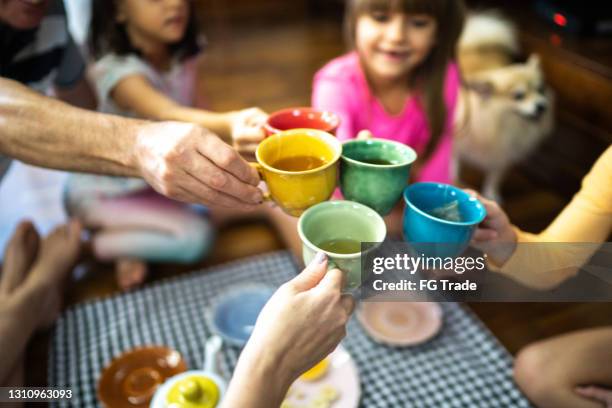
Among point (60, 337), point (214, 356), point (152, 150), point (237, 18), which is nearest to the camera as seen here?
point (152, 150)

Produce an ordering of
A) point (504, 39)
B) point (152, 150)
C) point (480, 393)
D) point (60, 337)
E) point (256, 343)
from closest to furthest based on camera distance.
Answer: point (256, 343)
point (152, 150)
point (480, 393)
point (60, 337)
point (504, 39)

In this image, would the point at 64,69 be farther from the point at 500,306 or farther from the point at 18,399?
the point at 500,306

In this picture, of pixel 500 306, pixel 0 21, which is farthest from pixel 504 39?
pixel 0 21

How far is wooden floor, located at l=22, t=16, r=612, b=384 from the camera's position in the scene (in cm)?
111

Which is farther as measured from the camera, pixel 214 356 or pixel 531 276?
pixel 214 356

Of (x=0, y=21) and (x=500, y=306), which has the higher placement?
(x=0, y=21)

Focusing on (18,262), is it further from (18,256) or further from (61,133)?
(61,133)

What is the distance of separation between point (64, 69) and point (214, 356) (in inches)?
33.0

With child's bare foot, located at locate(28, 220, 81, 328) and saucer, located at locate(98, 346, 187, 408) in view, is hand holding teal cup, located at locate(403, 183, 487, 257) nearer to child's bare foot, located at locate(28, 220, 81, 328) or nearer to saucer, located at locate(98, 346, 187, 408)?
saucer, located at locate(98, 346, 187, 408)

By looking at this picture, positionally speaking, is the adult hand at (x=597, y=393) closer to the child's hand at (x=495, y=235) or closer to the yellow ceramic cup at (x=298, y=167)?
the child's hand at (x=495, y=235)

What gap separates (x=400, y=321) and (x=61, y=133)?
0.85m

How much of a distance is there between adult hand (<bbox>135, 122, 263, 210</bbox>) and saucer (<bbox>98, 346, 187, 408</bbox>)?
0.48 m

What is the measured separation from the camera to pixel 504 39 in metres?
1.81

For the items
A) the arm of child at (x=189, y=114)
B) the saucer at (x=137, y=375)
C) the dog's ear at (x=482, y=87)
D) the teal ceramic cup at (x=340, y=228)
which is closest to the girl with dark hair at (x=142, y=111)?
the arm of child at (x=189, y=114)
